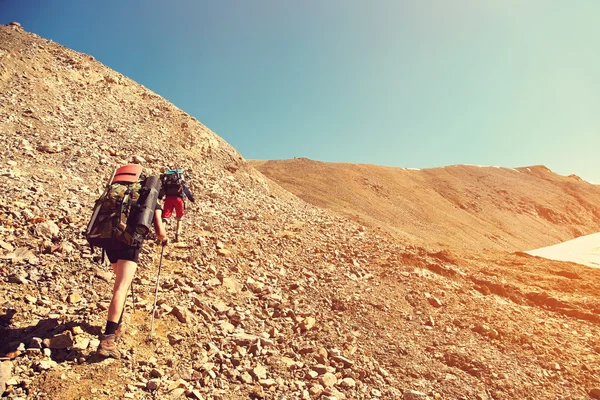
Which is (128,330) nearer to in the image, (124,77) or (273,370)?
(273,370)

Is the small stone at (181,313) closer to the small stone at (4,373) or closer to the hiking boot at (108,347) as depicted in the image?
the hiking boot at (108,347)

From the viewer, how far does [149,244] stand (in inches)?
275

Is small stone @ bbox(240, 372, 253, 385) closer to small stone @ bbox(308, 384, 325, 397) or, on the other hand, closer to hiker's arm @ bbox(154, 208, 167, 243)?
small stone @ bbox(308, 384, 325, 397)

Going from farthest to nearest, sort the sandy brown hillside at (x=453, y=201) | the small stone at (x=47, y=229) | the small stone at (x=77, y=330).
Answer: the sandy brown hillside at (x=453, y=201)
the small stone at (x=47, y=229)
the small stone at (x=77, y=330)

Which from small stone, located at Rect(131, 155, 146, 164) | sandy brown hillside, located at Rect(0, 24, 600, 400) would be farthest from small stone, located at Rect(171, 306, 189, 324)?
small stone, located at Rect(131, 155, 146, 164)

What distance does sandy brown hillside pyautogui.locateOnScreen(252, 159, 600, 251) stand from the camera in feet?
87.5

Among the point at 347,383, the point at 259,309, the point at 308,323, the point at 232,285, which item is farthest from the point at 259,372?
the point at 232,285

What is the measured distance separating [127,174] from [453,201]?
1604 inches

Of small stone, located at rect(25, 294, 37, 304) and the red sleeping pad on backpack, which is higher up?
the red sleeping pad on backpack

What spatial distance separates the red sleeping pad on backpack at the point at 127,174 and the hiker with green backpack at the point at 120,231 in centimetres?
17

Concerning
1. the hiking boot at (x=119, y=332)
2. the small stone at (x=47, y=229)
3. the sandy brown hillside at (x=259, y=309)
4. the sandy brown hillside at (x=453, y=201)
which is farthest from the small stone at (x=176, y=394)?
the sandy brown hillside at (x=453, y=201)

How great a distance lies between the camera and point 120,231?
3918mm

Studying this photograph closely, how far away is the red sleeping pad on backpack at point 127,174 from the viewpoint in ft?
14.5

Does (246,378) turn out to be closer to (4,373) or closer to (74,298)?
(4,373)
